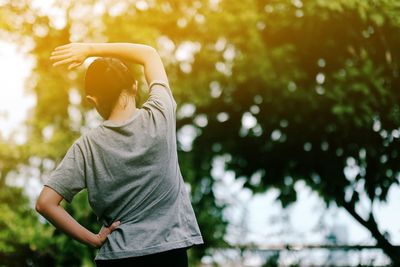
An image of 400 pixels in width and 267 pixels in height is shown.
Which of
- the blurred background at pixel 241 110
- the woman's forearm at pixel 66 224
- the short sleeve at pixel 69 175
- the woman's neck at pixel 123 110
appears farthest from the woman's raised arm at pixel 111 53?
the blurred background at pixel 241 110

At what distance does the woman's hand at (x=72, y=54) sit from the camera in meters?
2.09

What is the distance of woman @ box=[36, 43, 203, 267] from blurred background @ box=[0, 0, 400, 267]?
19.7 feet

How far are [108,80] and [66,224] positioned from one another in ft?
1.83

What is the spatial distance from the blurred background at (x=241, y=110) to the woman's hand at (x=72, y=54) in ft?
19.5

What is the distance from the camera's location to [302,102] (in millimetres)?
9523

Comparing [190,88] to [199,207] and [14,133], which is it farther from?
[14,133]

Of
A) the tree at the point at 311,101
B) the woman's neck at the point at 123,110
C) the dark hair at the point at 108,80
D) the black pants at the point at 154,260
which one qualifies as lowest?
the tree at the point at 311,101

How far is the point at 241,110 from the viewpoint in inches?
423

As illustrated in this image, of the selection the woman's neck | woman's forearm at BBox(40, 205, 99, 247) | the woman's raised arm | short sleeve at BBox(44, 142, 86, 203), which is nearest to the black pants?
woman's forearm at BBox(40, 205, 99, 247)

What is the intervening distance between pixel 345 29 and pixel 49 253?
5.81 meters

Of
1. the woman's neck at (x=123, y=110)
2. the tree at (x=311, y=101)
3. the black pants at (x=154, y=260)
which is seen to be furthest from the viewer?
the tree at (x=311, y=101)

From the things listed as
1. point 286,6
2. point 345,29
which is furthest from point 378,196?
point 286,6

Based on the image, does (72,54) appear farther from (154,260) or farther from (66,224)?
(154,260)

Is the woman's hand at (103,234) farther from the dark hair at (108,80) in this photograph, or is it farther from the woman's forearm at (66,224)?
the dark hair at (108,80)
